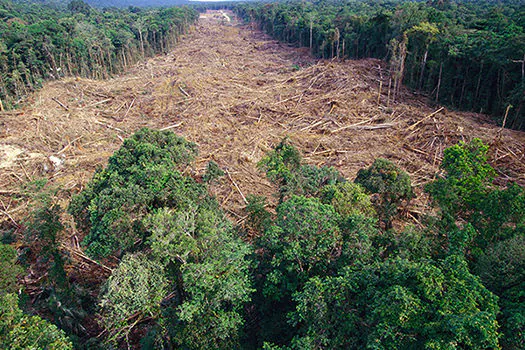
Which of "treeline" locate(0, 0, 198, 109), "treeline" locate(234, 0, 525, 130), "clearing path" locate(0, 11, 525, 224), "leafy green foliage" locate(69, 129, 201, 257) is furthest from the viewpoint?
"treeline" locate(0, 0, 198, 109)

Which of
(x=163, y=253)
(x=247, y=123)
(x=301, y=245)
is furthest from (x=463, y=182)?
(x=247, y=123)

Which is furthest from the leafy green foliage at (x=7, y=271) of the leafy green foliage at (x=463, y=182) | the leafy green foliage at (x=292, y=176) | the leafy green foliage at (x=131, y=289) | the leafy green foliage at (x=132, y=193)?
the leafy green foliage at (x=463, y=182)

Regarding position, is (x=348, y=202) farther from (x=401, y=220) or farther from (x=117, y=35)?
(x=117, y=35)

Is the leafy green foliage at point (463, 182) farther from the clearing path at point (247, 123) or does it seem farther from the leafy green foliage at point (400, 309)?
the clearing path at point (247, 123)

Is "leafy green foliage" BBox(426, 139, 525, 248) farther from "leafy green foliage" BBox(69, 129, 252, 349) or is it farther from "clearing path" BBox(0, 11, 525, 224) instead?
"clearing path" BBox(0, 11, 525, 224)

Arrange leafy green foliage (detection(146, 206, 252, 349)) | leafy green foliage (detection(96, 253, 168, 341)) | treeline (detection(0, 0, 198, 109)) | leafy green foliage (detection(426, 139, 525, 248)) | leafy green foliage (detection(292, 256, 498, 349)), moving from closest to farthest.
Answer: leafy green foliage (detection(292, 256, 498, 349)), leafy green foliage (detection(96, 253, 168, 341)), leafy green foliage (detection(146, 206, 252, 349)), leafy green foliage (detection(426, 139, 525, 248)), treeline (detection(0, 0, 198, 109))

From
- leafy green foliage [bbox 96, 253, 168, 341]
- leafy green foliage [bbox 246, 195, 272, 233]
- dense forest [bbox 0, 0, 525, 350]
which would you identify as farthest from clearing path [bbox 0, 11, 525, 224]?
leafy green foliage [bbox 96, 253, 168, 341]

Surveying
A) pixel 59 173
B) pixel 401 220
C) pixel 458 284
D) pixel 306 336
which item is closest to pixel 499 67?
pixel 401 220
